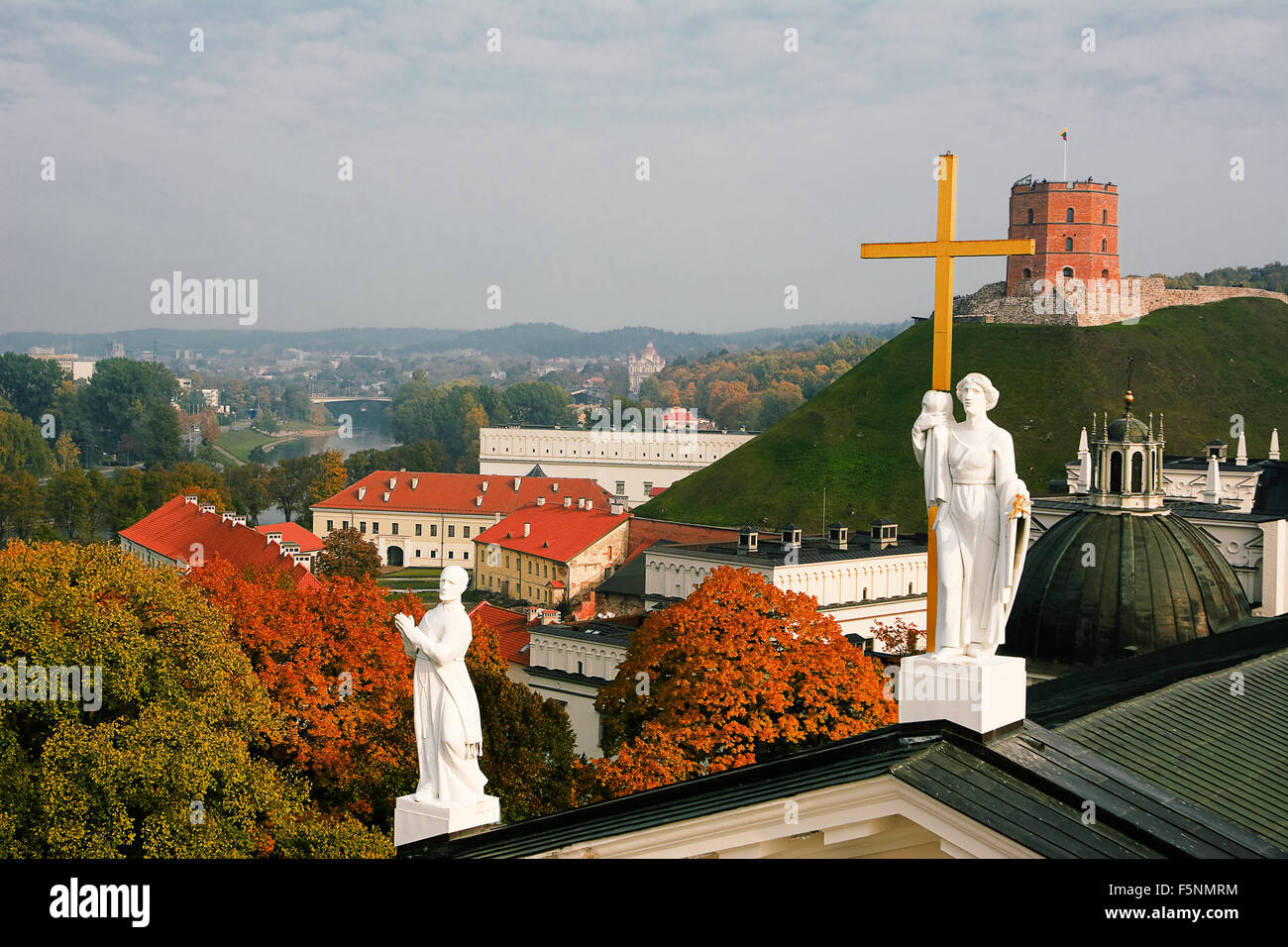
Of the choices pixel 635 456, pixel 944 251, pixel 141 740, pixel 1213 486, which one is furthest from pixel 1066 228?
pixel 944 251

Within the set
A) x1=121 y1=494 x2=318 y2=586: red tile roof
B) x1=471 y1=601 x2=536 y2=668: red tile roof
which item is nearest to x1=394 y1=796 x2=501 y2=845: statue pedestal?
x1=471 y1=601 x2=536 y2=668: red tile roof

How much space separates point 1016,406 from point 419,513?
63.7 metres

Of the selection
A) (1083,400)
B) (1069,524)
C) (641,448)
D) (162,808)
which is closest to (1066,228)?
(1083,400)

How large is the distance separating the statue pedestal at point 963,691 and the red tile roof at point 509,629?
191ft

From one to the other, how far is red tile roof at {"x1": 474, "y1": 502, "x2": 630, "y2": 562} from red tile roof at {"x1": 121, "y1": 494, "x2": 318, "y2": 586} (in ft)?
87.8

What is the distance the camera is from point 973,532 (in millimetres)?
12789

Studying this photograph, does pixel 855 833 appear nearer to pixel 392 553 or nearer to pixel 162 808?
pixel 162 808

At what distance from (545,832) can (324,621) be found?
114ft

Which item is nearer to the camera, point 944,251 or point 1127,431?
point 944,251

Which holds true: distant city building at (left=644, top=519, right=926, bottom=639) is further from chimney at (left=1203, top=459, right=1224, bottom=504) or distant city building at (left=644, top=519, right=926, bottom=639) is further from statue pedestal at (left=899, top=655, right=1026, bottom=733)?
statue pedestal at (left=899, top=655, right=1026, bottom=733)

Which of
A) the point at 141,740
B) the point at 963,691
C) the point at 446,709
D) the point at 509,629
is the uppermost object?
the point at 963,691

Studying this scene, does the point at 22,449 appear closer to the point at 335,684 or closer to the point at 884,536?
the point at 884,536

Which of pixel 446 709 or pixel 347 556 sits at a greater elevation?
pixel 446 709

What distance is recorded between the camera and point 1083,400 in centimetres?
13550
